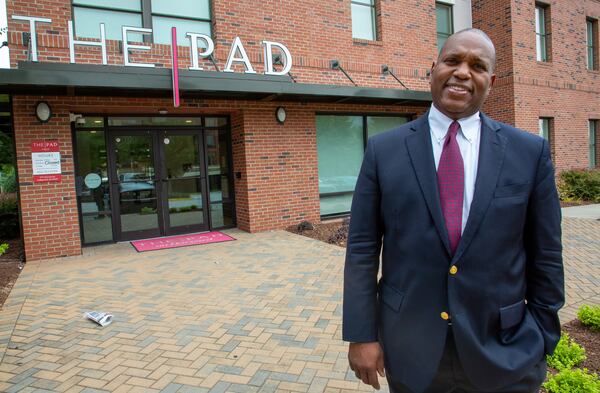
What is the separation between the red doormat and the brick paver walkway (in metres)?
0.76

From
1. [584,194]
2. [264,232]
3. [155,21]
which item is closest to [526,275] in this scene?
[264,232]

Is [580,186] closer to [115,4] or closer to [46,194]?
[115,4]

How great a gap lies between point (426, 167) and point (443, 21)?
12.3 m

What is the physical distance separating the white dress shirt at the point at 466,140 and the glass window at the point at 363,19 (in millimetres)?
9163

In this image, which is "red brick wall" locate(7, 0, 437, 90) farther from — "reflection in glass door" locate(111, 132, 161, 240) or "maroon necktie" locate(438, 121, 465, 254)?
"maroon necktie" locate(438, 121, 465, 254)

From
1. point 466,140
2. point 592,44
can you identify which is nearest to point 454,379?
point 466,140

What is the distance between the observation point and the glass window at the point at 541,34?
13.2m

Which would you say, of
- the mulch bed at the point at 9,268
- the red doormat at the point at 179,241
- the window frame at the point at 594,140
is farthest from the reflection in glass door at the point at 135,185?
the window frame at the point at 594,140

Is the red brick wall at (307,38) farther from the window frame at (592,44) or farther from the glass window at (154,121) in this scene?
the window frame at (592,44)

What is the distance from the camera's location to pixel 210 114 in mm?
8953

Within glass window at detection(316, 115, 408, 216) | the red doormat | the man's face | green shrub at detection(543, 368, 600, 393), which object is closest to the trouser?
the man's face

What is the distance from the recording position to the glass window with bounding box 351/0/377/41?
10.1 meters

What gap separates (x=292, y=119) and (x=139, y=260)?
14.1 ft

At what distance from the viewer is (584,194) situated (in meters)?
12.5
